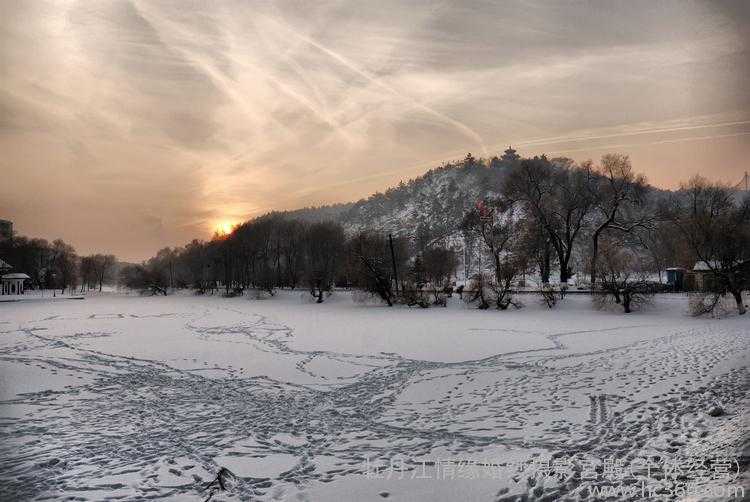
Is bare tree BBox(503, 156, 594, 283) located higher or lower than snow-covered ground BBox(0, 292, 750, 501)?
higher

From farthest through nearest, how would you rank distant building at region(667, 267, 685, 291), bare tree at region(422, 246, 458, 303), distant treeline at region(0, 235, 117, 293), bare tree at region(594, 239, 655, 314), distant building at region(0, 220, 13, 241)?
1. distant treeline at region(0, 235, 117, 293)
2. bare tree at region(422, 246, 458, 303)
3. distant building at region(667, 267, 685, 291)
4. bare tree at region(594, 239, 655, 314)
5. distant building at region(0, 220, 13, 241)

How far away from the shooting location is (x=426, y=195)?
547 feet

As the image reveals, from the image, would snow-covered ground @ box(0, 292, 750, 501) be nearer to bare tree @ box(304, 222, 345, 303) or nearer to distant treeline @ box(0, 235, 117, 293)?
bare tree @ box(304, 222, 345, 303)

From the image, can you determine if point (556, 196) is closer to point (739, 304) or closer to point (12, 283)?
point (739, 304)

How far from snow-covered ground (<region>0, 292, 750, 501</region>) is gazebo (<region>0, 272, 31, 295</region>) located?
190 feet

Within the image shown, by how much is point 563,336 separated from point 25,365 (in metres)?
17.0

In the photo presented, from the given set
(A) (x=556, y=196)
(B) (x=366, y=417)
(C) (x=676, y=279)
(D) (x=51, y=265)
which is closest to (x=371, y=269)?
(A) (x=556, y=196)

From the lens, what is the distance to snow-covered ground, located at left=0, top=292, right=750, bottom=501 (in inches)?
196

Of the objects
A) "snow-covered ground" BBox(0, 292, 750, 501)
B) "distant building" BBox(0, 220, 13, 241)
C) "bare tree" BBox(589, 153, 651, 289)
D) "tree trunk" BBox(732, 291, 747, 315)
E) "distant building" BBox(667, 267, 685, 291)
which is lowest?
"snow-covered ground" BBox(0, 292, 750, 501)

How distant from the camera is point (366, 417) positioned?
7.54 m

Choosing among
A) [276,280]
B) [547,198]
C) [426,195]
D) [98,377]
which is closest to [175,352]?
[98,377]

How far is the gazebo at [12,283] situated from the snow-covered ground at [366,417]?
57.9 metres

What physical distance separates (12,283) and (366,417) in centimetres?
7285

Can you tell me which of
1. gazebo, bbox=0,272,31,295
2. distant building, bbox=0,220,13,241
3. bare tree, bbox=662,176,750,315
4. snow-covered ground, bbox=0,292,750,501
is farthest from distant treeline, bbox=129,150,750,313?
gazebo, bbox=0,272,31,295
